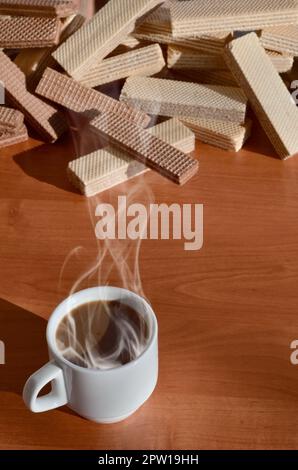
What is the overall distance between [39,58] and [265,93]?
321 millimetres

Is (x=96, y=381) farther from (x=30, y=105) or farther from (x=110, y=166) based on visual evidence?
(x=30, y=105)

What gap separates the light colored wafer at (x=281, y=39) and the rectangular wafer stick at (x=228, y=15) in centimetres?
1

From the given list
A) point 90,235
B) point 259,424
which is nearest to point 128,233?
point 90,235

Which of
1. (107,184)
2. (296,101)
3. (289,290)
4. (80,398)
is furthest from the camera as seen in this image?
(296,101)

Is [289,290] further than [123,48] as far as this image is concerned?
No

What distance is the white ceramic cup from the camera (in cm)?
53

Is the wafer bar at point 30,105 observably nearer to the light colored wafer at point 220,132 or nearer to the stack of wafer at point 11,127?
the stack of wafer at point 11,127

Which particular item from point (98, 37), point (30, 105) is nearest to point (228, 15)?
point (98, 37)

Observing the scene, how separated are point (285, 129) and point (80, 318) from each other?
17.5 inches

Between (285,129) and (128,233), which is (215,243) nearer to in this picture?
(128,233)

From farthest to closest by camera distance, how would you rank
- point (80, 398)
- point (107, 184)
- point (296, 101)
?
point (296, 101)
point (107, 184)
point (80, 398)

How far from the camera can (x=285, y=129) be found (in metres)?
0.89

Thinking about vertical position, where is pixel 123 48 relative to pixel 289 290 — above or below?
above

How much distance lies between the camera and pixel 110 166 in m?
0.83
